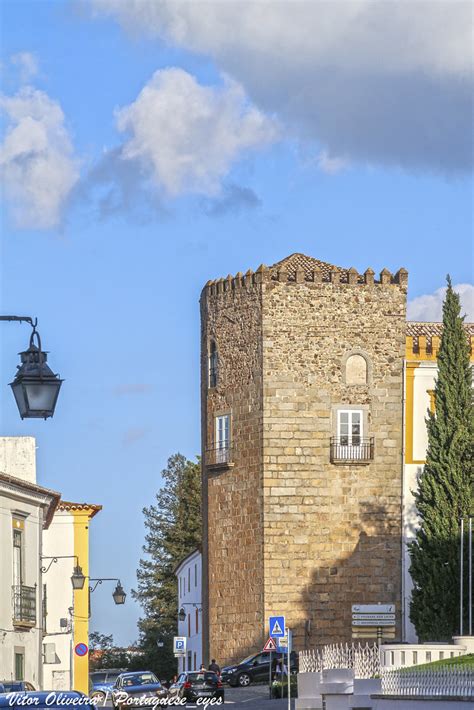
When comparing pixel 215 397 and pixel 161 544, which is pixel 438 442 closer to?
pixel 215 397

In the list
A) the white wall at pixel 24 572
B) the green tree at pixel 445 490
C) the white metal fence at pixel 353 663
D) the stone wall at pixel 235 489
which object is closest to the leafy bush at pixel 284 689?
the white metal fence at pixel 353 663

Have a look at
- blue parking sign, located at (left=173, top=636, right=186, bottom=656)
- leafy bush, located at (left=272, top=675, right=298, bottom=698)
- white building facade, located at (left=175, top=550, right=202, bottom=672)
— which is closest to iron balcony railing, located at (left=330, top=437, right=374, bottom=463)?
blue parking sign, located at (left=173, top=636, right=186, bottom=656)

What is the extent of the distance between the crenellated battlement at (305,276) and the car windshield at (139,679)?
19.5 m

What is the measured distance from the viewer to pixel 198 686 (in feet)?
156

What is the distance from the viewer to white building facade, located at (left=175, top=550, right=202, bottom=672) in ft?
265

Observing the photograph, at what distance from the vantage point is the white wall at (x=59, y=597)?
5791 centimetres

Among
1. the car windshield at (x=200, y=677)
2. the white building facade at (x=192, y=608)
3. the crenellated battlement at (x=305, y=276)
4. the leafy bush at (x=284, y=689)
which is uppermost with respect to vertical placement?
the crenellated battlement at (x=305, y=276)

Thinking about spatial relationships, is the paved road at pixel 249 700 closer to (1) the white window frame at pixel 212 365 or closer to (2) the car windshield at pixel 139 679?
(2) the car windshield at pixel 139 679

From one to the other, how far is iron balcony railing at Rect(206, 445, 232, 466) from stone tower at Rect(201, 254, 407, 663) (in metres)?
0.08

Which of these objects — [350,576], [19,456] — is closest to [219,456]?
[350,576]

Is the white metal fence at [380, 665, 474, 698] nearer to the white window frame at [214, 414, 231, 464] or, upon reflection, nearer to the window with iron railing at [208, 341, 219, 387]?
the white window frame at [214, 414, 231, 464]

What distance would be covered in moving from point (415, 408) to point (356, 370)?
8.48 feet

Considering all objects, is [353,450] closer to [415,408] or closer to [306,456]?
[306,456]

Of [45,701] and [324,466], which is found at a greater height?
[324,466]
